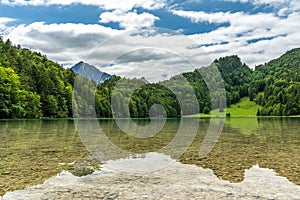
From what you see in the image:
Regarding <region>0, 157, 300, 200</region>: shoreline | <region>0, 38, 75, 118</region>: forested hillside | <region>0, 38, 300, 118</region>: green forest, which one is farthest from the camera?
<region>0, 38, 300, 118</region>: green forest

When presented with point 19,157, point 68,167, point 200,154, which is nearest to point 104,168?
point 68,167

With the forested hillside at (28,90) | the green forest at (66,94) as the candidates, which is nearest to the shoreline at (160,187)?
the green forest at (66,94)

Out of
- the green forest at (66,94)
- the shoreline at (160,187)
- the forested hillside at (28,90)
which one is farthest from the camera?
the green forest at (66,94)

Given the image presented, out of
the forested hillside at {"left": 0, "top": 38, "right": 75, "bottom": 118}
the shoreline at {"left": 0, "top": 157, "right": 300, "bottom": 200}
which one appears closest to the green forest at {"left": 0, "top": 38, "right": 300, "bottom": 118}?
the forested hillside at {"left": 0, "top": 38, "right": 75, "bottom": 118}

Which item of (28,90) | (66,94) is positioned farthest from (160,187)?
(66,94)

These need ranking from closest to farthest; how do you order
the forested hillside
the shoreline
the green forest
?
1. the shoreline
2. the forested hillside
3. the green forest

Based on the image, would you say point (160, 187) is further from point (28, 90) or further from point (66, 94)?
point (66, 94)

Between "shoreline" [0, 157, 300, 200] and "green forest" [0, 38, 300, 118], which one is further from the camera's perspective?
"green forest" [0, 38, 300, 118]

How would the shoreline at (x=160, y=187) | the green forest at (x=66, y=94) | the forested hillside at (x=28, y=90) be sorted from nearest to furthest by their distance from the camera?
the shoreline at (x=160, y=187), the forested hillside at (x=28, y=90), the green forest at (x=66, y=94)

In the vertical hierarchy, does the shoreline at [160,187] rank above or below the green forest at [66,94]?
below

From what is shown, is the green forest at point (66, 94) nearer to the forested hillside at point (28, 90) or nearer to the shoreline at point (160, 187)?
the forested hillside at point (28, 90)

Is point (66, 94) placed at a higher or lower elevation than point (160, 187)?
higher

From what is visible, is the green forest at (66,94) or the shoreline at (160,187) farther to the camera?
the green forest at (66,94)

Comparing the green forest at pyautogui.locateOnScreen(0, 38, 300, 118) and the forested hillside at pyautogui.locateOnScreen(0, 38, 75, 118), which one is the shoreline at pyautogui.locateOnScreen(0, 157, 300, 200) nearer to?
the green forest at pyautogui.locateOnScreen(0, 38, 300, 118)
